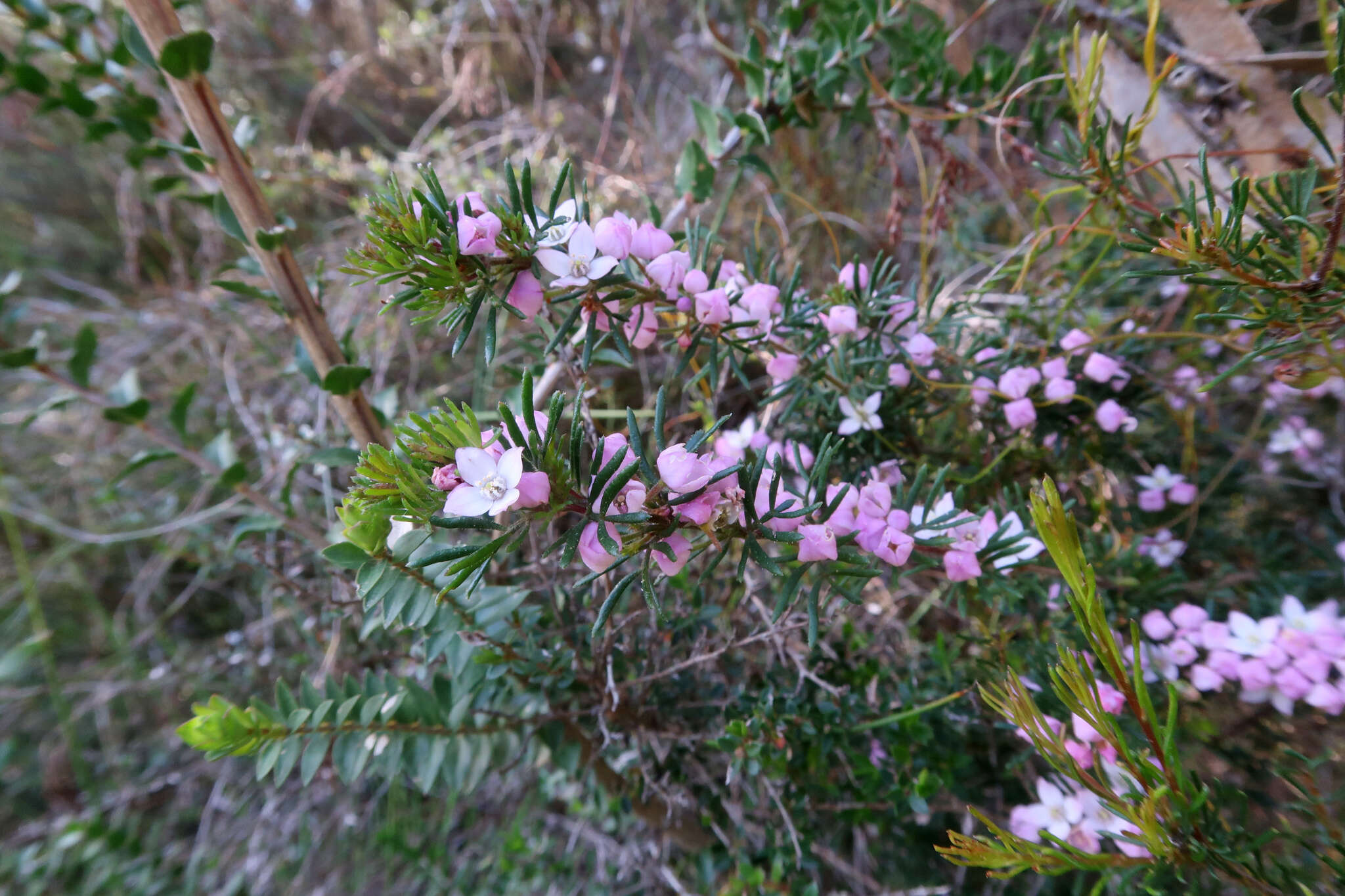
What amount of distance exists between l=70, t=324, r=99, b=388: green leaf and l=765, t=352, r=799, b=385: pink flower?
78 cm

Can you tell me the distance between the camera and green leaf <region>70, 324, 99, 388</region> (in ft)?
2.47

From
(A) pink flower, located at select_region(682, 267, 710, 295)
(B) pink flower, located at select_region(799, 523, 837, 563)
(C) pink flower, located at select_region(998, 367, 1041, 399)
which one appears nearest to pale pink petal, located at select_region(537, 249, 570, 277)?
(A) pink flower, located at select_region(682, 267, 710, 295)

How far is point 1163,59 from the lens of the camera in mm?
758

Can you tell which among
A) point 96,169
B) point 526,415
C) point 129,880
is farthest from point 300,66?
point 526,415

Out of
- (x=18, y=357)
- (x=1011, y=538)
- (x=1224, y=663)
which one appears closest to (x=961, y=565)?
(x=1011, y=538)

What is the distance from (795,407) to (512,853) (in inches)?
29.0

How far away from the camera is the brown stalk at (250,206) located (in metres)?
0.58

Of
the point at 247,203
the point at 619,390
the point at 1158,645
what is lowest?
the point at 1158,645

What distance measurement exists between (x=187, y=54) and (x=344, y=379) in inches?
11.6

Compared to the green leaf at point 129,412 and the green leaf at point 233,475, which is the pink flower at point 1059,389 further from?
the green leaf at point 129,412

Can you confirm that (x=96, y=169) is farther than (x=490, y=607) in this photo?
Yes

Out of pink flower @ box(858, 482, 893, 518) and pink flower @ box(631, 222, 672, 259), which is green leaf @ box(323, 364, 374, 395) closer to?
pink flower @ box(631, 222, 672, 259)

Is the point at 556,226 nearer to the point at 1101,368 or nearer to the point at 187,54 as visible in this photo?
the point at 187,54

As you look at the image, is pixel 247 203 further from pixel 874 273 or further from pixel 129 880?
→ pixel 129 880
